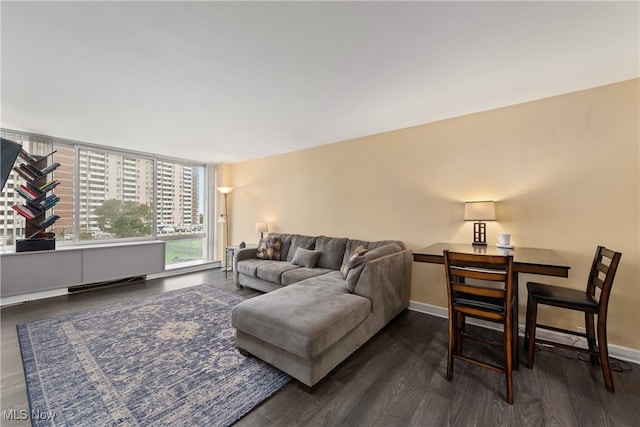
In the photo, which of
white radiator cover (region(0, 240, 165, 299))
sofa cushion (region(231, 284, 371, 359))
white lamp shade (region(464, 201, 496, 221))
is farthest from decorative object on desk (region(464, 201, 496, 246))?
white radiator cover (region(0, 240, 165, 299))

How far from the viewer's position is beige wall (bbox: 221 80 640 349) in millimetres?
2264

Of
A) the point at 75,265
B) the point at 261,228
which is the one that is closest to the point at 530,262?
the point at 261,228

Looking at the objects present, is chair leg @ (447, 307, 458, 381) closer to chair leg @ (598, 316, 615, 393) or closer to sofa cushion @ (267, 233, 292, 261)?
chair leg @ (598, 316, 615, 393)

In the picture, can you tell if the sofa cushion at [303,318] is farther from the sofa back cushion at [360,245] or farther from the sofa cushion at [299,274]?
the sofa back cushion at [360,245]

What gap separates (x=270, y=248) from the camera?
4375 millimetres

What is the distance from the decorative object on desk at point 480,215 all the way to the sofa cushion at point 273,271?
2.39 meters

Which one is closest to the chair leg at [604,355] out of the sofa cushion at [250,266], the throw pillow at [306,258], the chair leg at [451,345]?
the chair leg at [451,345]

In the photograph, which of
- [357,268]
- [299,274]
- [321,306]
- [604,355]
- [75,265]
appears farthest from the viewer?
[75,265]

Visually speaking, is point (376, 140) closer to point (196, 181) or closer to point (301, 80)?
point (301, 80)

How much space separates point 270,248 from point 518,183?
3.55 m

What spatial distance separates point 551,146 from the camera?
255 centimetres

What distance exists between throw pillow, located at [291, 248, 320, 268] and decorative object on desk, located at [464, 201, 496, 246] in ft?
6.84

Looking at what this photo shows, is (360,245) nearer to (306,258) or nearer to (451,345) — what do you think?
(306,258)

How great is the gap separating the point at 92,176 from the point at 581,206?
6.77 metres
